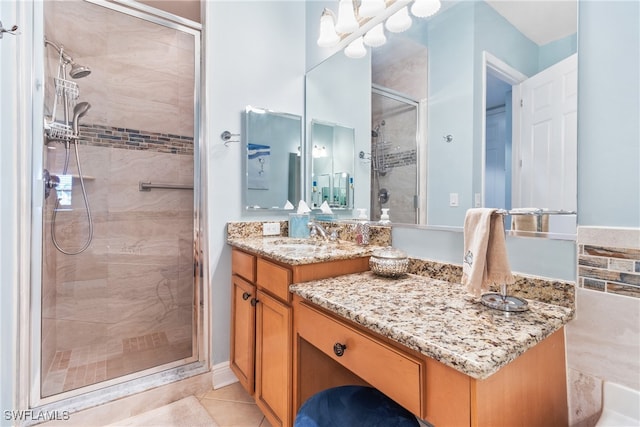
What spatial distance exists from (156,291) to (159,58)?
164 centimetres

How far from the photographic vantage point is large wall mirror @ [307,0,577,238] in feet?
3.10

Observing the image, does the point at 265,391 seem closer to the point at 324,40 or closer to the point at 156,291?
the point at 156,291

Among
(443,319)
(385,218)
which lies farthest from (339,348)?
(385,218)

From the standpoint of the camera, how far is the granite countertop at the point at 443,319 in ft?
2.02

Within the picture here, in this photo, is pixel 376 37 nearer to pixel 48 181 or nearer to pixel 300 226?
pixel 300 226

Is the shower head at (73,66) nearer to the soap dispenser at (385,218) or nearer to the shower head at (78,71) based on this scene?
the shower head at (78,71)

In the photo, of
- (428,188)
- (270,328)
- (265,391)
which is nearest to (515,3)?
(428,188)

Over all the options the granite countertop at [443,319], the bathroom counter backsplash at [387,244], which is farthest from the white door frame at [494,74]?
the granite countertop at [443,319]

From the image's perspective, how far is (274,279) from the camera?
129 cm

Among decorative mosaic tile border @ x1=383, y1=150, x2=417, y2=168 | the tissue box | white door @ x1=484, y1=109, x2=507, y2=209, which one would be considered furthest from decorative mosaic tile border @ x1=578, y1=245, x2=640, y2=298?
the tissue box

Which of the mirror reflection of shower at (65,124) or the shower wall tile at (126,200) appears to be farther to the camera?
the shower wall tile at (126,200)

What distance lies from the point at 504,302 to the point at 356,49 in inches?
61.5

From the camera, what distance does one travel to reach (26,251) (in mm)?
1354

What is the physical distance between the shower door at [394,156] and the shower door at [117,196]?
1.10 m
